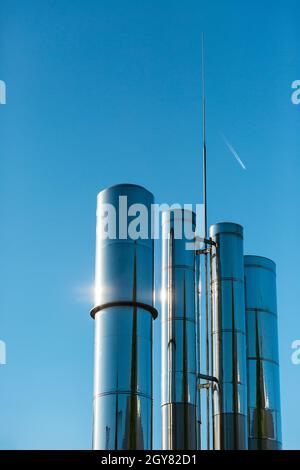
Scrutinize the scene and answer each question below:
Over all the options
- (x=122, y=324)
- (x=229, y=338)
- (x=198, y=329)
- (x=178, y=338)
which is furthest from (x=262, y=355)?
(x=122, y=324)

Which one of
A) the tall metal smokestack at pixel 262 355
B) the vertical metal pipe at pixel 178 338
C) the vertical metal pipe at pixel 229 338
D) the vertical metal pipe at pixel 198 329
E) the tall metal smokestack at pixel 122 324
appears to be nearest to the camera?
the tall metal smokestack at pixel 122 324

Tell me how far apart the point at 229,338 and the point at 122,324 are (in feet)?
11.9

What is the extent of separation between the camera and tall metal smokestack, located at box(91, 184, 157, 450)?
18.5m

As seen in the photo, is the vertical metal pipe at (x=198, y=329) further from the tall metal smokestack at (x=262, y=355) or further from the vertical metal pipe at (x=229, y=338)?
the tall metal smokestack at (x=262, y=355)

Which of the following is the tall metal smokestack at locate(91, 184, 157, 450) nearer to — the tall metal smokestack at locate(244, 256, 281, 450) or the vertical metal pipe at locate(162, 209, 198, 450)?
the vertical metal pipe at locate(162, 209, 198, 450)

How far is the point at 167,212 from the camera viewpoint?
2192cm

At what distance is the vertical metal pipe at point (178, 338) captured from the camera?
66.5ft

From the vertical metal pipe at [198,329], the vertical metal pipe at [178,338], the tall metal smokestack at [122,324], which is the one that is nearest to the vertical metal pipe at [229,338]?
the vertical metal pipe at [198,329]

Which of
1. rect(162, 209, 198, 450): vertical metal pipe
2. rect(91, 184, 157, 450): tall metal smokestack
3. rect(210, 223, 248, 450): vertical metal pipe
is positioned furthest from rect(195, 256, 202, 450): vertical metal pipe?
rect(91, 184, 157, 450): tall metal smokestack

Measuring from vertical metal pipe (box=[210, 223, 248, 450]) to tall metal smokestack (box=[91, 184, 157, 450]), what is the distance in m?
2.76

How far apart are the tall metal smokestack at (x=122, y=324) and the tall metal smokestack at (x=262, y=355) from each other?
4225mm

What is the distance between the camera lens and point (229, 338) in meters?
21.9

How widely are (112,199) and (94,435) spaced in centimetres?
482
